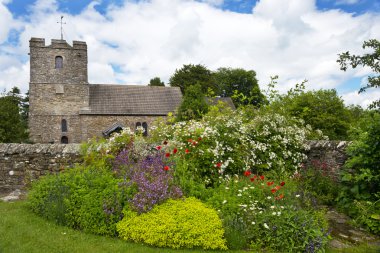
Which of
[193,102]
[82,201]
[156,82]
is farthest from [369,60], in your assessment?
[156,82]

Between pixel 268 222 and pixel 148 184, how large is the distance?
81.4 inches

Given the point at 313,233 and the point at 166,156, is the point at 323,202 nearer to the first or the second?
the point at 313,233

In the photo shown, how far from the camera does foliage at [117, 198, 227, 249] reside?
4.26 metres

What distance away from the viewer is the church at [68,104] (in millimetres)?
30062

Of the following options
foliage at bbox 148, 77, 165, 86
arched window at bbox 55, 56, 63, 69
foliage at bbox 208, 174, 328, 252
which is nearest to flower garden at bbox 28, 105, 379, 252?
foliage at bbox 208, 174, 328, 252

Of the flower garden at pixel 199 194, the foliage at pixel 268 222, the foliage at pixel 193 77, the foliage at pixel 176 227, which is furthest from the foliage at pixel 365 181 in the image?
the foliage at pixel 193 77

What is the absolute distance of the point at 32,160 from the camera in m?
8.08

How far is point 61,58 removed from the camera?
101 feet

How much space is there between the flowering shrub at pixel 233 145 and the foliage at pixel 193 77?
35.6m

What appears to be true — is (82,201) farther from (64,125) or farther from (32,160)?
(64,125)

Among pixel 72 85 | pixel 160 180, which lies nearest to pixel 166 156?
pixel 160 180

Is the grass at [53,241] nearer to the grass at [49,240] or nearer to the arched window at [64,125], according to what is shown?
the grass at [49,240]

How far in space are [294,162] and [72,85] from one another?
A: 28108 mm

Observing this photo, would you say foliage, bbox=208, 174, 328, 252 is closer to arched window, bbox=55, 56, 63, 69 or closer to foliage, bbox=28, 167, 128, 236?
foliage, bbox=28, 167, 128, 236
